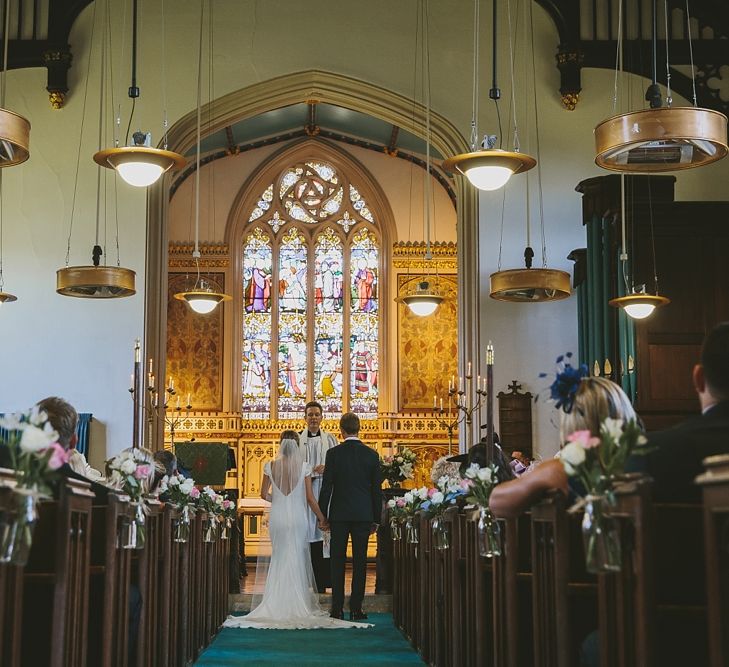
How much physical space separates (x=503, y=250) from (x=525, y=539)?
8918 mm

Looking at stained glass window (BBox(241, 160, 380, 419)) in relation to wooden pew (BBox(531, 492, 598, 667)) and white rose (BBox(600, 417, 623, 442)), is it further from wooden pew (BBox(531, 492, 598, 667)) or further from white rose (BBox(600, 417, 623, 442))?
white rose (BBox(600, 417, 623, 442))

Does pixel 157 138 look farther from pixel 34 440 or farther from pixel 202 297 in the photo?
pixel 34 440

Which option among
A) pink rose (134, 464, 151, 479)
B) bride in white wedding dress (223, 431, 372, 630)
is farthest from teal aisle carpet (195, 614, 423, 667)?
pink rose (134, 464, 151, 479)

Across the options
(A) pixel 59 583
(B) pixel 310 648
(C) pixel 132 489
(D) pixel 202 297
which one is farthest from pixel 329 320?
(A) pixel 59 583

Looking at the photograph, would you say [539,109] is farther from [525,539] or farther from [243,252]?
[525,539]

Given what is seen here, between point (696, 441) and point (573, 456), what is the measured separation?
14.1 inches

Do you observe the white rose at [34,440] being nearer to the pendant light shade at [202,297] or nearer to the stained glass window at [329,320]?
the pendant light shade at [202,297]

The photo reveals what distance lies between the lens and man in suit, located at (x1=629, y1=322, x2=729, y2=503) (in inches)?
118

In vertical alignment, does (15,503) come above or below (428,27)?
below

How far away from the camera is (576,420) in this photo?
358 centimetres

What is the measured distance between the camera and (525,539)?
4.59 metres

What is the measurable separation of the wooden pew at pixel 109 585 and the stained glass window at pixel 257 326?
1430cm

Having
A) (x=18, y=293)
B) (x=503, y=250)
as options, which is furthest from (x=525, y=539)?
(x=18, y=293)

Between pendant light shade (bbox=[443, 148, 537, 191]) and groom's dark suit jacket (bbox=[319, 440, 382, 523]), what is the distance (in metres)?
2.38
